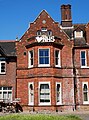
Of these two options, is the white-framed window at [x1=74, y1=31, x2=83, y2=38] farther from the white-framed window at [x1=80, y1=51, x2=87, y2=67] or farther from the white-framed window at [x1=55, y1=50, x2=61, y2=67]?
the white-framed window at [x1=55, y1=50, x2=61, y2=67]

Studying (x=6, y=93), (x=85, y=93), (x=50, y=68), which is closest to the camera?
(x=50, y=68)

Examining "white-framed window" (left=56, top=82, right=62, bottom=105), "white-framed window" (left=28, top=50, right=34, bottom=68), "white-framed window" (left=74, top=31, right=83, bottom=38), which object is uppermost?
"white-framed window" (left=74, top=31, right=83, bottom=38)

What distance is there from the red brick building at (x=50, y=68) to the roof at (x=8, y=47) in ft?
5.02

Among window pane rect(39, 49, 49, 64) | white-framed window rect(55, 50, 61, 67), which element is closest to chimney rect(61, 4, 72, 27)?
white-framed window rect(55, 50, 61, 67)

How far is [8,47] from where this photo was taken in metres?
35.5

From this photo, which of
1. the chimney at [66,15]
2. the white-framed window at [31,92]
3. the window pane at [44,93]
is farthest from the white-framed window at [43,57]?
the chimney at [66,15]

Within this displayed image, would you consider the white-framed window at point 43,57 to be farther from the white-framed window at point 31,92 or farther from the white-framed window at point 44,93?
the white-framed window at point 31,92

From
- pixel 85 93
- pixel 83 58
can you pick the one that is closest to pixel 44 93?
pixel 85 93

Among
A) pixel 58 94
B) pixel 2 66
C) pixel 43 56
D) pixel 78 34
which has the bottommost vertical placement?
pixel 58 94

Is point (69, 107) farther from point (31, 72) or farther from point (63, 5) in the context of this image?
point (63, 5)

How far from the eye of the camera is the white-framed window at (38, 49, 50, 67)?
30938 millimetres

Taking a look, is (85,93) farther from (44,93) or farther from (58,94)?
(44,93)

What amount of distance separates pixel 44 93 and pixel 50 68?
3.07m

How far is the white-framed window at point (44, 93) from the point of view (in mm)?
30339
